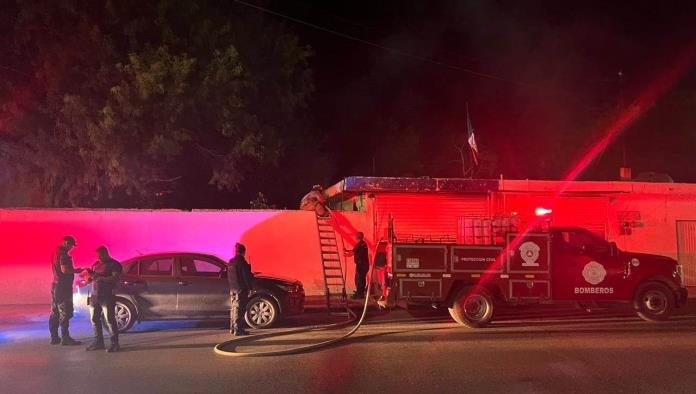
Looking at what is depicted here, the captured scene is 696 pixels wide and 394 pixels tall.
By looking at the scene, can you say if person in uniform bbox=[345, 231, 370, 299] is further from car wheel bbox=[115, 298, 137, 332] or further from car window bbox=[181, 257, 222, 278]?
car wheel bbox=[115, 298, 137, 332]

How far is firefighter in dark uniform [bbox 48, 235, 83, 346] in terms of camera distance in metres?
9.05

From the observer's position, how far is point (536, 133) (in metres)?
24.6

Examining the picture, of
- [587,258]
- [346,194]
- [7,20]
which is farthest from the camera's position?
[346,194]

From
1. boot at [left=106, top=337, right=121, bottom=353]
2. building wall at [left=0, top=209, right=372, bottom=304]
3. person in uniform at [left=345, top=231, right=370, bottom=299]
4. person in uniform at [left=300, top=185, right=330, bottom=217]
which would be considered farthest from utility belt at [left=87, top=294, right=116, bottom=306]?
person in uniform at [left=300, top=185, right=330, bottom=217]

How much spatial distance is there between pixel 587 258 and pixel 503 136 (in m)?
14.2

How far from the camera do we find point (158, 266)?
1072 centimetres

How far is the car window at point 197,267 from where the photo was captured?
35.3 feet

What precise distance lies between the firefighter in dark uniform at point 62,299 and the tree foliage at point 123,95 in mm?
6294

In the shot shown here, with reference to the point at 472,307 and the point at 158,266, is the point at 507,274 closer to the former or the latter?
the point at 472,307

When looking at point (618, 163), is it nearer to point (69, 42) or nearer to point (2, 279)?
point (69, 42)

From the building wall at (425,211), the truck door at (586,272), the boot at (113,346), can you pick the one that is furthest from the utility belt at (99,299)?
the building wall at (425,211)

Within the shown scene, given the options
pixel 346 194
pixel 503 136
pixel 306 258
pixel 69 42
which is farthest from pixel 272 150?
pixel 503 136

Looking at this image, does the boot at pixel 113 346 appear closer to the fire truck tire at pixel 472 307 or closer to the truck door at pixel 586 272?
the fire truck tire at pixel 472 307

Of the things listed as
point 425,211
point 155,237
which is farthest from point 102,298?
point 425,211
